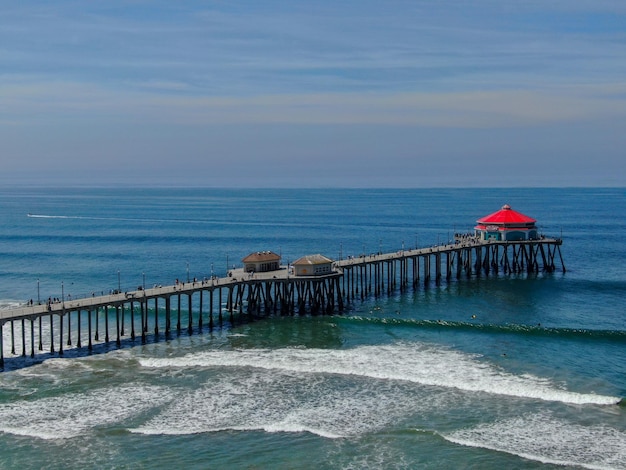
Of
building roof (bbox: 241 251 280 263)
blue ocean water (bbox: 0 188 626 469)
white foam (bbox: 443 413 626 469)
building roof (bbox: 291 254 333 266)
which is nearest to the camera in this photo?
white foam (bbox: 443 413 626 469)

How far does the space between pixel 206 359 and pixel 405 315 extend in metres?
21.3

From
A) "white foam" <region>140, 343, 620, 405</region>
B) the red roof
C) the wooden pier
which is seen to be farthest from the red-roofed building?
"white foam" <region>140, 343, 620, 405</region>

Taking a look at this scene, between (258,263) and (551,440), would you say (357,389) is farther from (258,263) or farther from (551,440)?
(258,263)

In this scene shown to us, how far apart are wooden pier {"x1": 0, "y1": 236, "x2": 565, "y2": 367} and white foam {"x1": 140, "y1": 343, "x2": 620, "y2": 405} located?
7592 mm

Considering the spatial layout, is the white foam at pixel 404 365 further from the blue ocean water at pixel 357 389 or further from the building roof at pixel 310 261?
the building roof at pixel 310 261

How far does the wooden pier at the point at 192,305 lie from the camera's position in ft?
184

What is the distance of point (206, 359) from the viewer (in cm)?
5300

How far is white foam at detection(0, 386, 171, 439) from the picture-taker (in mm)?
39969

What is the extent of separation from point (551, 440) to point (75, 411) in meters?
25.0

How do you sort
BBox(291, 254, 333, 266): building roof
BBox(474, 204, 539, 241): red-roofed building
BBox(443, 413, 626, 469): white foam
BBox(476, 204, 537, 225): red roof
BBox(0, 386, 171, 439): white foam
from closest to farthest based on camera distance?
BBox(443, 413, 626, 469): white foam < BBox(0, 386, 171, 439): white foam < BBox(291, 254, 333, 266): building roof < BBox(474, 204, 539, 241): red-roofed building < BBox(476, 204, 537, 225): red roof

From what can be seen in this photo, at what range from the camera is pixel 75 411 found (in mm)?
42531

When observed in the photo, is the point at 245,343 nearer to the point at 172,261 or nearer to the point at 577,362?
the point at 577,362

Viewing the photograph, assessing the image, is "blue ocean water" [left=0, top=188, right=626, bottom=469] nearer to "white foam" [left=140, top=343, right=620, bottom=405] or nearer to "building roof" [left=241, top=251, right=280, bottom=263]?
Result: "white foam" [left=140, top=343, right=620, bottom=405]

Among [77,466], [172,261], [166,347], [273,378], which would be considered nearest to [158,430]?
[77,466]
